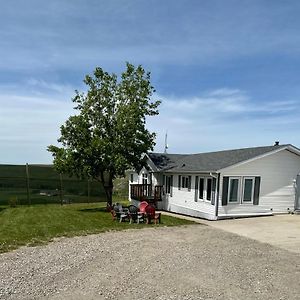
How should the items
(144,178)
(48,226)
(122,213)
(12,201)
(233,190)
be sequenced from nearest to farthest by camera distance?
(48,226), (122,213), (233,190), (12,201), (144,178)

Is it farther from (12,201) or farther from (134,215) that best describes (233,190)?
(12,201)

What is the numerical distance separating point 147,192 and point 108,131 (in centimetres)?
528

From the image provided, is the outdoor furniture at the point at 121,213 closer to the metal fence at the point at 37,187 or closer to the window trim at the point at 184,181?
the window trim at the point at 184,181

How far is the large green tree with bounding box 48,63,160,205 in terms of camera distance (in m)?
19.9

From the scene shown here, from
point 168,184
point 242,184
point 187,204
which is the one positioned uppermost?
point 242,184

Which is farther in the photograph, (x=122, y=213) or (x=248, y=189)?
(x=248, y=189)

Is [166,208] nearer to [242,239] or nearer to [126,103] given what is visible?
[126,103]

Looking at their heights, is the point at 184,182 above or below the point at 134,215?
above

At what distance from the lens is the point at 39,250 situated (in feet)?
32.5

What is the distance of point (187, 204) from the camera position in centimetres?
2047

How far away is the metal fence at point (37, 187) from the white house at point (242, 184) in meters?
7.93

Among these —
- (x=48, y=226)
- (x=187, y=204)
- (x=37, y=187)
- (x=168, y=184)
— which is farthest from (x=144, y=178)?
(x=48, y=226)

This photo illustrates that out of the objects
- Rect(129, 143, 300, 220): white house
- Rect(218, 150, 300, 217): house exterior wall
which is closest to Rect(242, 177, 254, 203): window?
Rect(129, 143, 300, 220): white house

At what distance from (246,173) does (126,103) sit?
323 inches
